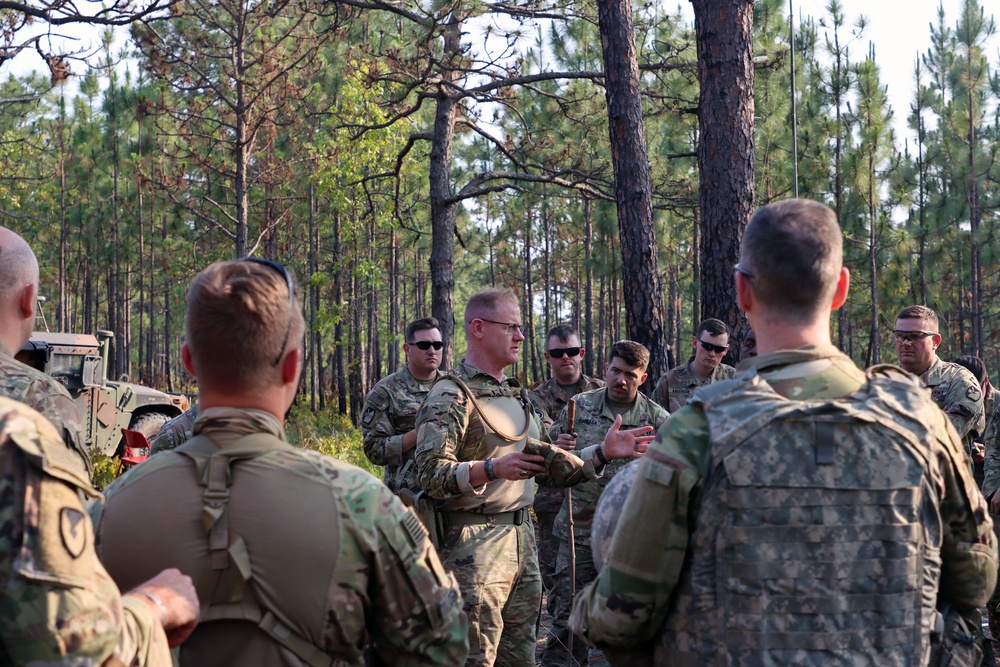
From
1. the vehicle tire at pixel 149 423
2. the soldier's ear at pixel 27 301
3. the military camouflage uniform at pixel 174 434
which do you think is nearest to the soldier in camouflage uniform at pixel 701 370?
the military camouflage uniform at pixel 174 434

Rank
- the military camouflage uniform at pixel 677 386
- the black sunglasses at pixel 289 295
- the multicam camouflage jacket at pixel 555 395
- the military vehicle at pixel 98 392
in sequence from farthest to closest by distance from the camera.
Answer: the military vehicle at pixel 98 392 < the multicam camouflage jacket at pixel 555 395 < the military camouflage uniform at pixel 677 386 < the black sunglasses at pixel 289 295

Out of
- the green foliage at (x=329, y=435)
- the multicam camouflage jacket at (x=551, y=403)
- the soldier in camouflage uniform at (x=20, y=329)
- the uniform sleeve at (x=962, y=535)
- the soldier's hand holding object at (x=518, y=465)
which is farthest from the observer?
the green foliage at (x=329, y=435)

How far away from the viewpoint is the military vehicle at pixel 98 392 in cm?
1445

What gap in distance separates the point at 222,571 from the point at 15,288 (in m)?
1.38

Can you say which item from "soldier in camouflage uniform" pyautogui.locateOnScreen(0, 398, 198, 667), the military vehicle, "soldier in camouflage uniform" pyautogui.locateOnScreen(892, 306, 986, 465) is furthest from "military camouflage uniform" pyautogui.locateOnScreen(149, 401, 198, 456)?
the military vehicle

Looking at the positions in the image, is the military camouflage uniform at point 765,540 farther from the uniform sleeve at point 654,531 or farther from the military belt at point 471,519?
the military belt at point 471,519

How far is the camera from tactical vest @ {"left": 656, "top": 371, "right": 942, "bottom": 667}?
2.08m

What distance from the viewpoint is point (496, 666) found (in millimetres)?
4512

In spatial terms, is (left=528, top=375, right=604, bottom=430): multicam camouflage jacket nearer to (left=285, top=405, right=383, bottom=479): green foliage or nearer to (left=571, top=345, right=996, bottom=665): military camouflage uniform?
(left=285, top=405, right=383, bottom=479): green foliage

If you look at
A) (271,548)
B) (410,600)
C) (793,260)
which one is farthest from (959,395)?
(271,548)

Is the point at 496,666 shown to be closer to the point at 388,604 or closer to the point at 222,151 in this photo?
the point at 388,604

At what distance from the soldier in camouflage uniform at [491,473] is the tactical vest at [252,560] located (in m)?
1.95

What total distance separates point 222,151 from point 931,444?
29.0 meters

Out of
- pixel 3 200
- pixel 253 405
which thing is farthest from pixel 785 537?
pixel 3 200
